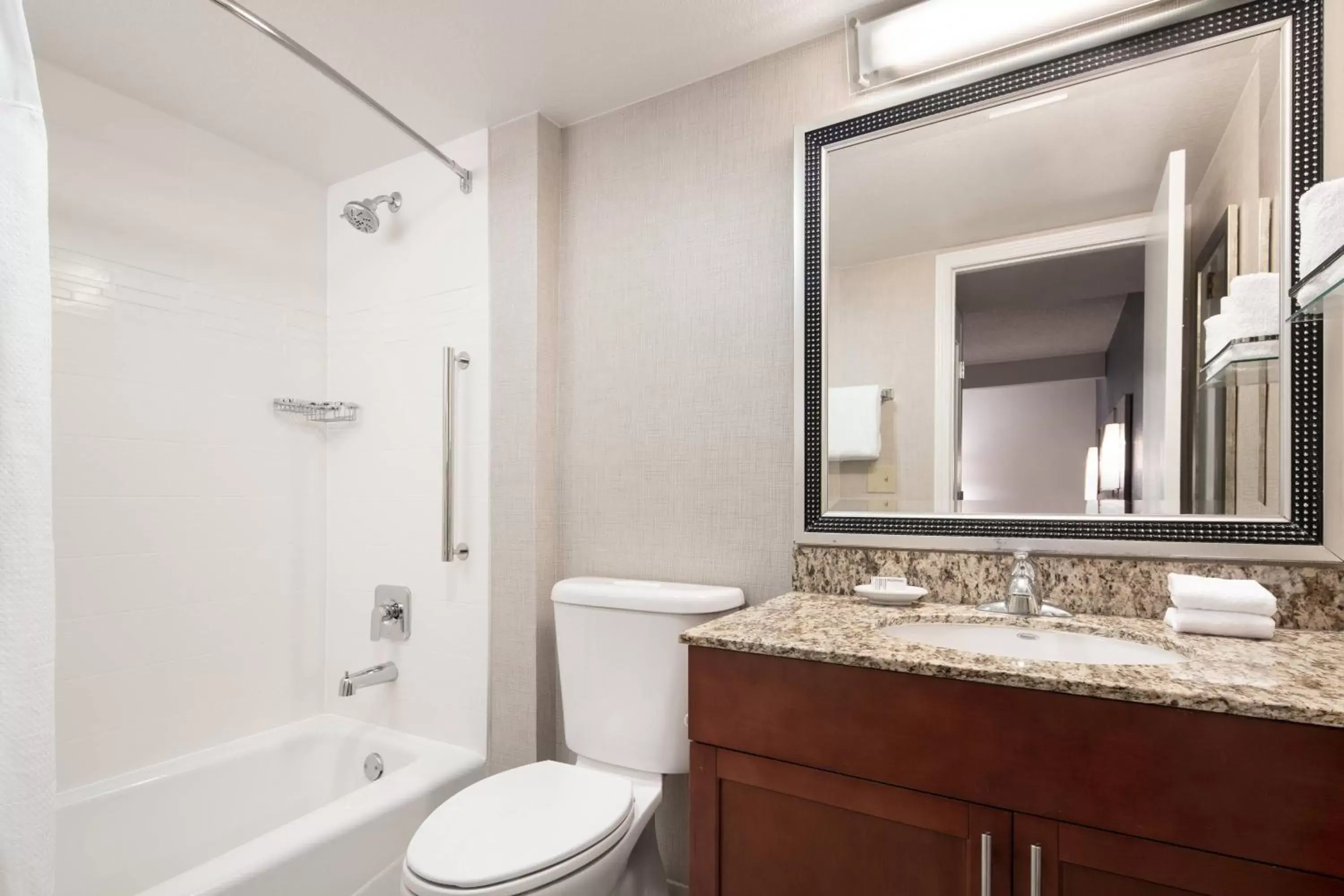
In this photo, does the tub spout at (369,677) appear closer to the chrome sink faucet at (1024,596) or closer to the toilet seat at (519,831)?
the toilet seat at (519,831)

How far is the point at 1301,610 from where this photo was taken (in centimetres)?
115

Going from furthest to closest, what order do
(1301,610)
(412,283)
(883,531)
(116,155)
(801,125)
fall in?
1. (412,283)
2. (116,155)
3. (801,125)
4. (883,531)
5. (1301,610)

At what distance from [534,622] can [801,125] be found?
1.49m

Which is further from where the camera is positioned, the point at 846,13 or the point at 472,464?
the point at 472,464

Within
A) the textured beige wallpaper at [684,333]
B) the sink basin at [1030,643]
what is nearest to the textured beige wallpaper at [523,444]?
the textured beige wallpaper at [684,333]

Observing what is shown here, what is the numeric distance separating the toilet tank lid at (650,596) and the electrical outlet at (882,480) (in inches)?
16.0

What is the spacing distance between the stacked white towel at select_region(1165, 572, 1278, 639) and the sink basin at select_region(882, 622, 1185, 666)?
0.09m

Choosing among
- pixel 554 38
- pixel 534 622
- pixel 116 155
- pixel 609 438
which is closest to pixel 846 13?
pixel 554 38

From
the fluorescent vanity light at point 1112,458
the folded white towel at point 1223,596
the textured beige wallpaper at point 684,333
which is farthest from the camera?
the textured beige wallpaper at point 684,333

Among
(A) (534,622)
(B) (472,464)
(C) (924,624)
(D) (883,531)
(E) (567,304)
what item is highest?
(E) (567,304)

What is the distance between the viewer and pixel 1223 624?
1091 millimetres

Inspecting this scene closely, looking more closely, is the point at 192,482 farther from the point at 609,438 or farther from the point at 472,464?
the point at 609,438

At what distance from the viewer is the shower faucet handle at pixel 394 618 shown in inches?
84.5

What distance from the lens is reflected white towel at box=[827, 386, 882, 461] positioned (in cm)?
154
